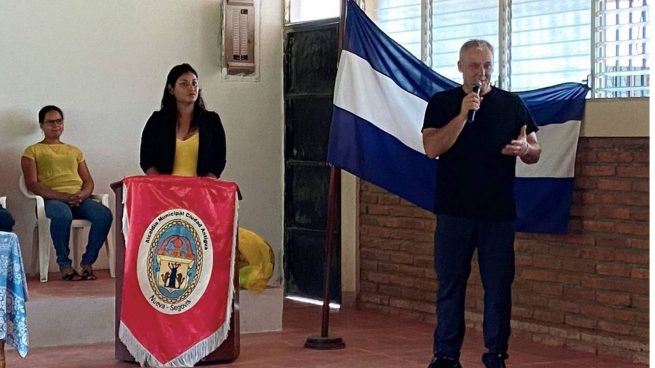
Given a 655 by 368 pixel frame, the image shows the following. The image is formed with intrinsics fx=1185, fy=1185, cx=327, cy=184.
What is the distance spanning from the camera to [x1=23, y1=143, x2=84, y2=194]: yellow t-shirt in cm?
808

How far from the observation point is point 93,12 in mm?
8617

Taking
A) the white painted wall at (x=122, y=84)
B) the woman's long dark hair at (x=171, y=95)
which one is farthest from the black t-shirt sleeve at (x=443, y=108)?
the white painted wall at (x=122, y=84)

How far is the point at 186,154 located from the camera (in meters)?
6.48

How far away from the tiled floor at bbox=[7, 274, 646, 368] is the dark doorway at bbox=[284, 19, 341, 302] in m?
1.29

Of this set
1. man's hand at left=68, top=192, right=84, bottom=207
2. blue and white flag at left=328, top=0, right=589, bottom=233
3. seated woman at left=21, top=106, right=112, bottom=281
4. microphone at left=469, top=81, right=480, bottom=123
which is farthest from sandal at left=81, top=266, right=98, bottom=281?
microphone at left=469, top=81, right=480, bottom=123

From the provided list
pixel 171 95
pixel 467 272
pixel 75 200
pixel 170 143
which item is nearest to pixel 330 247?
pixel 170 143

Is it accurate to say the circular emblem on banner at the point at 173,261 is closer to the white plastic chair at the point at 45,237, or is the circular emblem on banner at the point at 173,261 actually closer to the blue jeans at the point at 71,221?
the white plastic chair at the point at 45,237

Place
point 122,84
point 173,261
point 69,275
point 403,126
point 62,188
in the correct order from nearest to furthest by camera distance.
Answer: point 173,261, point 403,126, point 69,275, point 62,188, point 122,84

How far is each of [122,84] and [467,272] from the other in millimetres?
4068

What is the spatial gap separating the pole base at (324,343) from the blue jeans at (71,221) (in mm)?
1855

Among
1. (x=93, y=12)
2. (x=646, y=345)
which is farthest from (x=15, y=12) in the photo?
(x=646, y=345)

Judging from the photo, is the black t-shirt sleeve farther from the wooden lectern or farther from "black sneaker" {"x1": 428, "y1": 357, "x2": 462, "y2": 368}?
the wooden lectern

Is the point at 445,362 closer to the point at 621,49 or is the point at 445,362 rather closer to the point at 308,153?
the point at 621,49

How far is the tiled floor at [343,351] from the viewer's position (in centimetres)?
633
